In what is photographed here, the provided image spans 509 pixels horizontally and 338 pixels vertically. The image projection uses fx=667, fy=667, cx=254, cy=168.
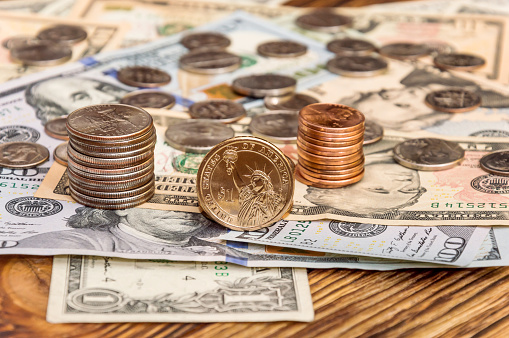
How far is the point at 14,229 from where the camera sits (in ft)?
4.11

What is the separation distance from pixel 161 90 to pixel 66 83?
266 mm

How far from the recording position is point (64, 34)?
222 cm

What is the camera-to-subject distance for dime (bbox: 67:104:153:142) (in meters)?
1.25

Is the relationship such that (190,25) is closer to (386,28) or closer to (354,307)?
(386,28)

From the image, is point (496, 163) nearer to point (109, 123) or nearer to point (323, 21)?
point (109, 123)

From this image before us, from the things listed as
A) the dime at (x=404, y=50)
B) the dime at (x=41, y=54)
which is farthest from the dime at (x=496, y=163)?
the dime at (x=41, y=54)

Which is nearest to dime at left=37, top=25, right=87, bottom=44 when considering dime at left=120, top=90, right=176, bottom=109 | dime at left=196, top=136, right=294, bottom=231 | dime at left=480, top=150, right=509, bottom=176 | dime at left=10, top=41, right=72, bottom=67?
dime at left=10, top=41, right=72, bottom=67

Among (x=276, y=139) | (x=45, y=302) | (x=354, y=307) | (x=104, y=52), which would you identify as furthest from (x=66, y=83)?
(x=354, y=307)

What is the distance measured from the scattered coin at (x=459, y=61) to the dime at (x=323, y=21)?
→ 41 cm

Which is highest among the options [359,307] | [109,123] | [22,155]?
[109,123]

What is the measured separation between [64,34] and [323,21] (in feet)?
3.00

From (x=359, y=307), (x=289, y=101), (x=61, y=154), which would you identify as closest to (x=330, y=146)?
(x=359, y=307)

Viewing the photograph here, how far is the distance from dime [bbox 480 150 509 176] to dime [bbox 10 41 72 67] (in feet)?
4.18

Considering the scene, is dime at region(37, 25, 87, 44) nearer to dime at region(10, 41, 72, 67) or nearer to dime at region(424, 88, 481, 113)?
dime at region(10, 41, 72, 67)
